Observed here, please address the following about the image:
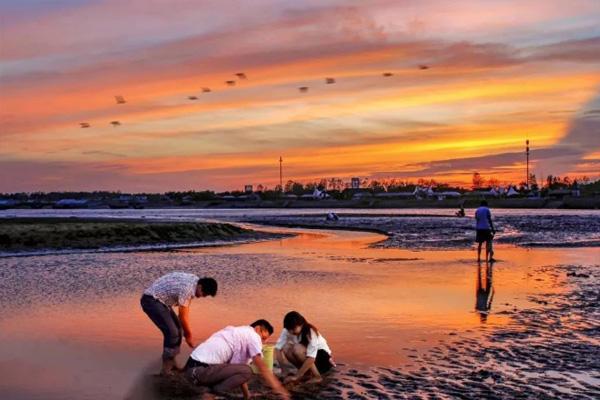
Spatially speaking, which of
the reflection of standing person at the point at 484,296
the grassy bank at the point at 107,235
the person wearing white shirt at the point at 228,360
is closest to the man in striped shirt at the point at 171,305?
the person wearing white shirt at the point at 228,360

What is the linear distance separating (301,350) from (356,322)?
172 inches

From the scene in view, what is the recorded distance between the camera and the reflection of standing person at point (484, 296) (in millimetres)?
15672

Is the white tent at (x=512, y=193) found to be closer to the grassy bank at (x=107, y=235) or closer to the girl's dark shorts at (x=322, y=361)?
the grassy bank at (x=107, y=235)

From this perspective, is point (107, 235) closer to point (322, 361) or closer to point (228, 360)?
point (322, 361)

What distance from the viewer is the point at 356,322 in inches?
569

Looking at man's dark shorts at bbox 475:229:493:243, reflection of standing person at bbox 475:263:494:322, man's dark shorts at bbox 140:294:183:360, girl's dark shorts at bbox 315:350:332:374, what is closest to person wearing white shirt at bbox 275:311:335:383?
girl's dark shorts at bbox 315:350:332:374

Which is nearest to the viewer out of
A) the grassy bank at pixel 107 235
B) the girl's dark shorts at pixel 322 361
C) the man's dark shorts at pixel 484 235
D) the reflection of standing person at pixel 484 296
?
the girl's dark shorts at pixel 322 361

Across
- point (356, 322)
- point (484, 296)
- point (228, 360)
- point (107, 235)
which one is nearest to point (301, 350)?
point (228, 360)

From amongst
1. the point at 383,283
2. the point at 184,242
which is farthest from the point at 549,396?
the point at 184,242

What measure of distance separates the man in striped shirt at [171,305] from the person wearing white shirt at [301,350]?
131cm

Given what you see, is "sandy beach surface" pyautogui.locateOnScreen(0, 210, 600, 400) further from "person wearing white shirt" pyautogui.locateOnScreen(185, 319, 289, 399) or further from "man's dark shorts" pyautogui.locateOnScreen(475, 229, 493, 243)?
"man's dark shorts" pyautogui.locateOnScreen(475, 229, 493, 243)

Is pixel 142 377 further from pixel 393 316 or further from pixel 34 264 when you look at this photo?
pixel 34 264

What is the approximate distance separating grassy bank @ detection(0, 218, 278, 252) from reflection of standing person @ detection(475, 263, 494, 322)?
70.6ft

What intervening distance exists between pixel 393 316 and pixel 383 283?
5758 mm
